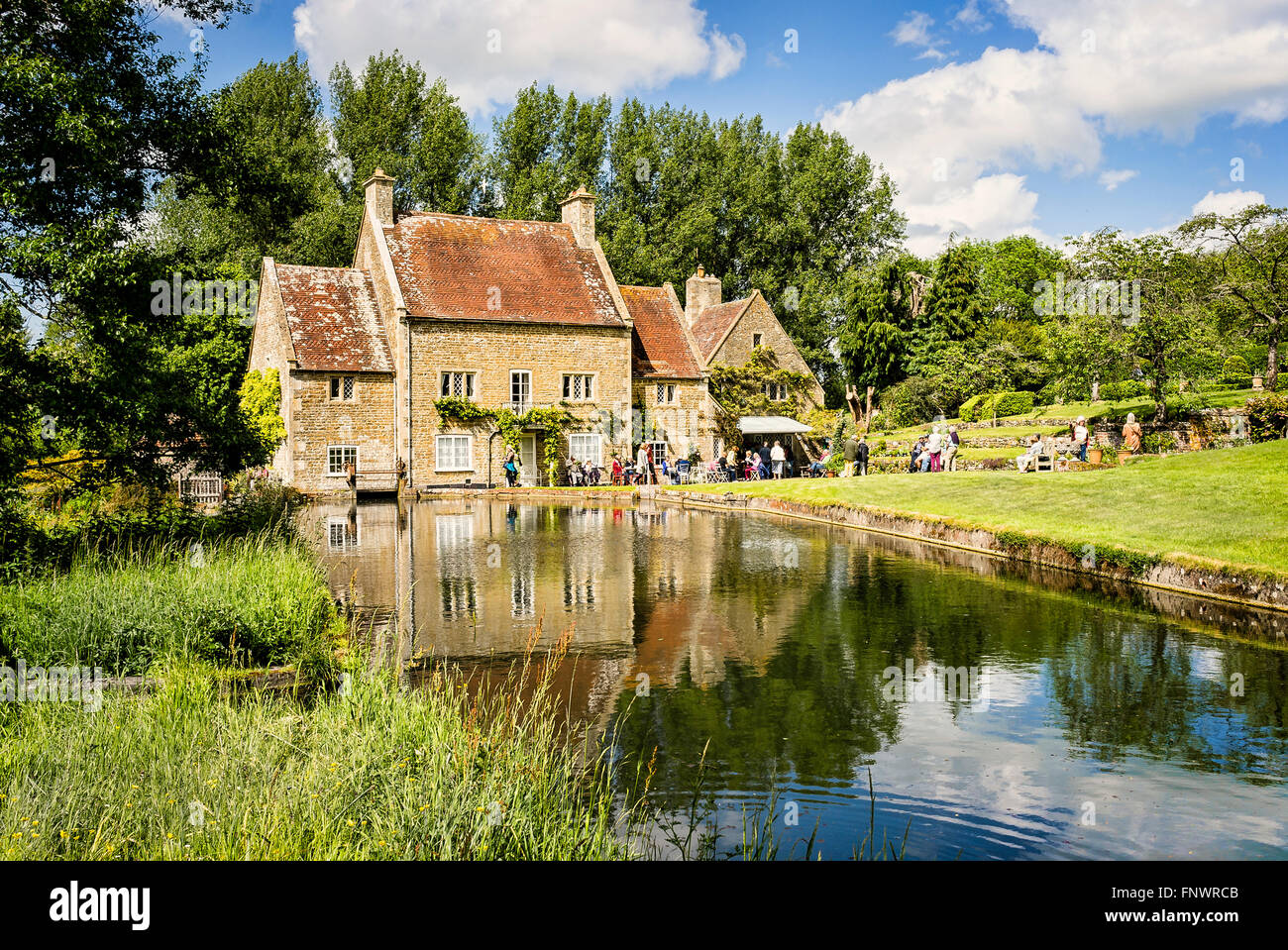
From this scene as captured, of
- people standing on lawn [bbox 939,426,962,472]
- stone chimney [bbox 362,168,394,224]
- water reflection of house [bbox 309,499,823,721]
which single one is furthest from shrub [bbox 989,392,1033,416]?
stone chimney [bbox 362,168,394,224]

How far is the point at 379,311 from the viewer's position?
136 ft

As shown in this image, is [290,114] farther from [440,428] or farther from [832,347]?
[832,347]

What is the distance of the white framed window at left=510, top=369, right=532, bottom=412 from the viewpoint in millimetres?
41625

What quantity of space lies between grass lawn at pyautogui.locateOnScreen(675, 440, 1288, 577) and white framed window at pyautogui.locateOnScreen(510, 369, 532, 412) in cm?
1636

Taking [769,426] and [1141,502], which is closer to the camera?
[1141,502]

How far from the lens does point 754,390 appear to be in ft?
162

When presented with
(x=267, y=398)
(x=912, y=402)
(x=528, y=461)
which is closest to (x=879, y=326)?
(x=912, y=402)

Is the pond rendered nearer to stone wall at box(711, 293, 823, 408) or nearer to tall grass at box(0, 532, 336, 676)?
tall grass at box(0, 532, 336, 676)

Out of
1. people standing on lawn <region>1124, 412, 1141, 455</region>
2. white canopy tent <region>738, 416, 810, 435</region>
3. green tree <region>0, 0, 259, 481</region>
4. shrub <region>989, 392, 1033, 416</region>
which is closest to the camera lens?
green tree <region>0, 0, 259, 481</region>

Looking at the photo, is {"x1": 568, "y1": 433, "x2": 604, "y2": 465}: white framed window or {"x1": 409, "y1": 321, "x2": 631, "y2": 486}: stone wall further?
{"x1": 568, "y1": 433, "x2": 604, "y2": 465}: white framed window

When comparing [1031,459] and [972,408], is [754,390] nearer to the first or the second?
[972,408]

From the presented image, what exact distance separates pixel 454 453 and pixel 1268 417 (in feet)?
95.1

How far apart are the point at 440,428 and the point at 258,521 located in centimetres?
2252

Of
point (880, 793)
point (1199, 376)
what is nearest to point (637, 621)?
point (880, 793)
